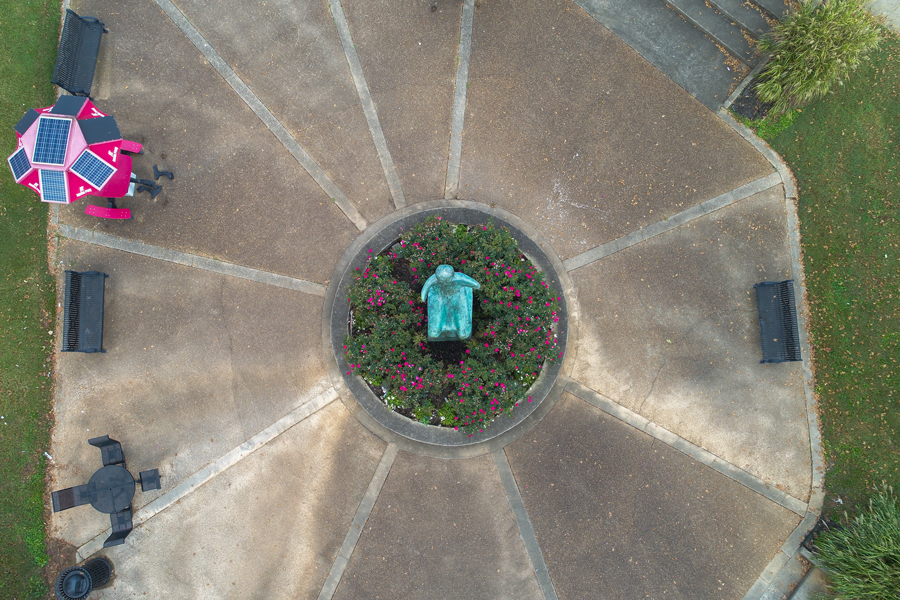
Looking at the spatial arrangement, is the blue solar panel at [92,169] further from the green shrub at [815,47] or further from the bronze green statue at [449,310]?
the green shrub at [815,47]

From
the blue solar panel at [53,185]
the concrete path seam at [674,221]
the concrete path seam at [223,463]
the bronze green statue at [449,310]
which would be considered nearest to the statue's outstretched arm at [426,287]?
the bronze green statue at [449,310]

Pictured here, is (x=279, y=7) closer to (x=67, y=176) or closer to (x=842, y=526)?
(x=67, y=176)

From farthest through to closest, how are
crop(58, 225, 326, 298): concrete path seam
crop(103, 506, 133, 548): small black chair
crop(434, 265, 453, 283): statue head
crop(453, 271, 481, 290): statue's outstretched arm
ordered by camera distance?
crop(58, 225, 326, 298): concrete path seam → crop(103, 506, 133, 548): small black chair → crop(453, 271, 481, 290): statue's outstretched arm → crop(434, 265, 453, 283): statue head

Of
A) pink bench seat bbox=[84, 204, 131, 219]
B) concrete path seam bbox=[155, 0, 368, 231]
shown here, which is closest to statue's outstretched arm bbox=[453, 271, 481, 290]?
concrete path seam bbox=[155, 0, 368, 231]

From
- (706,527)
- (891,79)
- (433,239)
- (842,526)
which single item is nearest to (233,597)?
(433,239)

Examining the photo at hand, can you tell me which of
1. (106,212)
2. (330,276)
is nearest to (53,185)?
(106,212)

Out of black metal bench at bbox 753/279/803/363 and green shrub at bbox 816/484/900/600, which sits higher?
black metal bench at bbox 753/279/803/363

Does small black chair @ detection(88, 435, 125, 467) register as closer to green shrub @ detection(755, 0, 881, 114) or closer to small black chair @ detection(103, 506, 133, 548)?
small black chair @ detection(103, 506, 133, 548)

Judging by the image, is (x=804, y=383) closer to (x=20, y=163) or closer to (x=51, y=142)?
(x=51, y=142)
